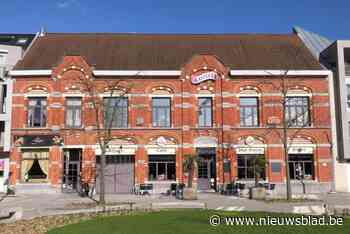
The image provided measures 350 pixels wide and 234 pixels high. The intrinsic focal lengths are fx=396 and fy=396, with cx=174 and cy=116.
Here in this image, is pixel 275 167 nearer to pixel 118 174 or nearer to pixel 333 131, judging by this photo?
pixel 333 131

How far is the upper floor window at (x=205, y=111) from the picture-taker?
29.6m

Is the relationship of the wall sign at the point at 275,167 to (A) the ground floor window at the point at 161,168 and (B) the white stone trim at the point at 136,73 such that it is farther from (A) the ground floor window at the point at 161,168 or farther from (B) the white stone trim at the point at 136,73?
(B) the white stone trim at the point at 136,73

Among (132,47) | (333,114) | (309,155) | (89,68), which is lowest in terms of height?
(309,155)

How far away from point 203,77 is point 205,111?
255cm

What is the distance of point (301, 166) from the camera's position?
2900cm

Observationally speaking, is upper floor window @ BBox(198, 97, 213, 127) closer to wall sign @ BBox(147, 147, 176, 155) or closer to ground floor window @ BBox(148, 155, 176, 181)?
wall sign @ BBox(147, 147, 176, 155)

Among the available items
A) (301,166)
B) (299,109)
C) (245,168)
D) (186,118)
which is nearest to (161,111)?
(186,118)

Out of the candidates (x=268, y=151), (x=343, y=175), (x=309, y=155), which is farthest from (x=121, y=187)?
(x=343, y=175)

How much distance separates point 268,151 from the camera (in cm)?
2878

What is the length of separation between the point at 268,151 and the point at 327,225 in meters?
17.2

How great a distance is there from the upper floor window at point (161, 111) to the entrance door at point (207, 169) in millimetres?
3412

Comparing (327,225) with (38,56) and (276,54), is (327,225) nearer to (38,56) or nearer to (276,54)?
(276,54)

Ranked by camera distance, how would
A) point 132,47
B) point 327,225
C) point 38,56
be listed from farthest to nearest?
point 132,47 < point 38,56 < point 327,225

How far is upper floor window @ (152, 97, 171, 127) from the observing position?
29455 millimetres
